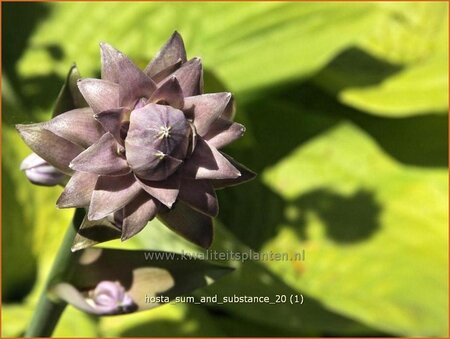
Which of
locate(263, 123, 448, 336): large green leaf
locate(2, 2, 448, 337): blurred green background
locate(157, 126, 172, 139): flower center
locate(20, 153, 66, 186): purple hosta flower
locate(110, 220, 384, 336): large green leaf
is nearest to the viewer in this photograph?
locate(157, 126, 172, 139): flower center

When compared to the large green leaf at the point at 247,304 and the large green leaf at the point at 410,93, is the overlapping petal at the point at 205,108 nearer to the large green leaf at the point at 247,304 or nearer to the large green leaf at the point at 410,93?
the large green leaf at the point at 247,304

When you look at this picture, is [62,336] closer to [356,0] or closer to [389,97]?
[389,97]

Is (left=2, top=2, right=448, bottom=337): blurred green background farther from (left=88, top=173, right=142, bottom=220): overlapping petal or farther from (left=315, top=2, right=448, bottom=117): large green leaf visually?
(left=88, top=173, right=142, bottom=220): overlapping petal

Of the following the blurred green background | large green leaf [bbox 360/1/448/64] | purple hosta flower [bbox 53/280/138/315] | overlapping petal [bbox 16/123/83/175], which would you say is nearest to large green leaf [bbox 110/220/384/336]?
the blurred green background

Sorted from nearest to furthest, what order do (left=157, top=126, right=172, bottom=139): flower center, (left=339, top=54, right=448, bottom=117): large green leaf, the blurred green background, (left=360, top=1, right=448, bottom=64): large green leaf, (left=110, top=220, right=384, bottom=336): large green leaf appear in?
1. (left=157, top=126, right=172, bottom=139): flower center
2. (left=110, top=220, right=384, bottom=336): large green leaf
3. the blurred green background
4. (left=339, top=54, right=448, bottom=117): large green leaf
5. (left=360, top=1, right=448, bottom=64): large green leaf

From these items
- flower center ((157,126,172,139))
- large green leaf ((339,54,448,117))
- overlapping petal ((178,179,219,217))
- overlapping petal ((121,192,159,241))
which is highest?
flower center ((157,126,172,139))

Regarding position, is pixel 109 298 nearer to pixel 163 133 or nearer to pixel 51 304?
pixel 51 304
